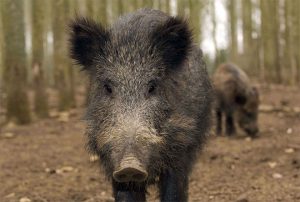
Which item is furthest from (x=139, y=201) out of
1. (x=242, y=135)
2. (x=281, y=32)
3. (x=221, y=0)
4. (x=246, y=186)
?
(x=221, y=0)

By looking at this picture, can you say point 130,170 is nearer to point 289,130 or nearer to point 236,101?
point 289,130

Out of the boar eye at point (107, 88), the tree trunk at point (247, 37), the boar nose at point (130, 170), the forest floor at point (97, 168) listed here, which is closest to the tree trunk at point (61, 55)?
the forest floor at point (97, 168)

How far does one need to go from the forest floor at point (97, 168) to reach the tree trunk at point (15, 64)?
37cm

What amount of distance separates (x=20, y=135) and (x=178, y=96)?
5.93 m

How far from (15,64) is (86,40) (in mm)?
6223

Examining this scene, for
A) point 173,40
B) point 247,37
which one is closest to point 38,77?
point 173,40

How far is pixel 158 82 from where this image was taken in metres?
4.85

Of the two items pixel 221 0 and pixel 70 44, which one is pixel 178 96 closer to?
pixel 70 44

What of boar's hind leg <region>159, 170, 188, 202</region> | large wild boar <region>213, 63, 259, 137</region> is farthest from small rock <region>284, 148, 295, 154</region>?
boar's hind leg <region>159, 170, 188, 202</region>

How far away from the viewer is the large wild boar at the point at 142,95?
14.7ft

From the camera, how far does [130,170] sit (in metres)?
3.85

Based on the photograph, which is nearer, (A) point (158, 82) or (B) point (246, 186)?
(A) point (158, 82)

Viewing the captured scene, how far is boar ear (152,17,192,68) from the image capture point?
4.99m

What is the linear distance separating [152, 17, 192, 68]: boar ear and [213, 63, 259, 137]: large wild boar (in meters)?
6.41
